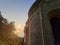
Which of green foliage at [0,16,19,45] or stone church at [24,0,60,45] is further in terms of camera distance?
green foliage at [0,16,19,45]

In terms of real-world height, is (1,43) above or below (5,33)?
below

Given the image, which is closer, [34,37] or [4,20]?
[34,37]

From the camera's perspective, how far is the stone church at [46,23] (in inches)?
179

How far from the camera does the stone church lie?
4559 millimetres

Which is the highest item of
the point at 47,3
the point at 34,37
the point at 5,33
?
the point at 47,3

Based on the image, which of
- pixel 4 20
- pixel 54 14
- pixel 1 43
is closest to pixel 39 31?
pixel 54 14

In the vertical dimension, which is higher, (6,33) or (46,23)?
(6,33)

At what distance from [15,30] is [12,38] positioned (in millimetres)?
705

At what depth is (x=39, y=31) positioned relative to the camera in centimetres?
475

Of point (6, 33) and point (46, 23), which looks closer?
point (46, 23)

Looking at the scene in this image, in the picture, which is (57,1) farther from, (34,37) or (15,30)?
(15,30)

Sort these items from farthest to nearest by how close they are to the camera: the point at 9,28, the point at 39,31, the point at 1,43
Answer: the point at 9,28 → the point at 1,43 → the point at 39,31

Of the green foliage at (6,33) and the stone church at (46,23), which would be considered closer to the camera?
the stone church at (46,23)

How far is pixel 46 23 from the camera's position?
4.78 m
